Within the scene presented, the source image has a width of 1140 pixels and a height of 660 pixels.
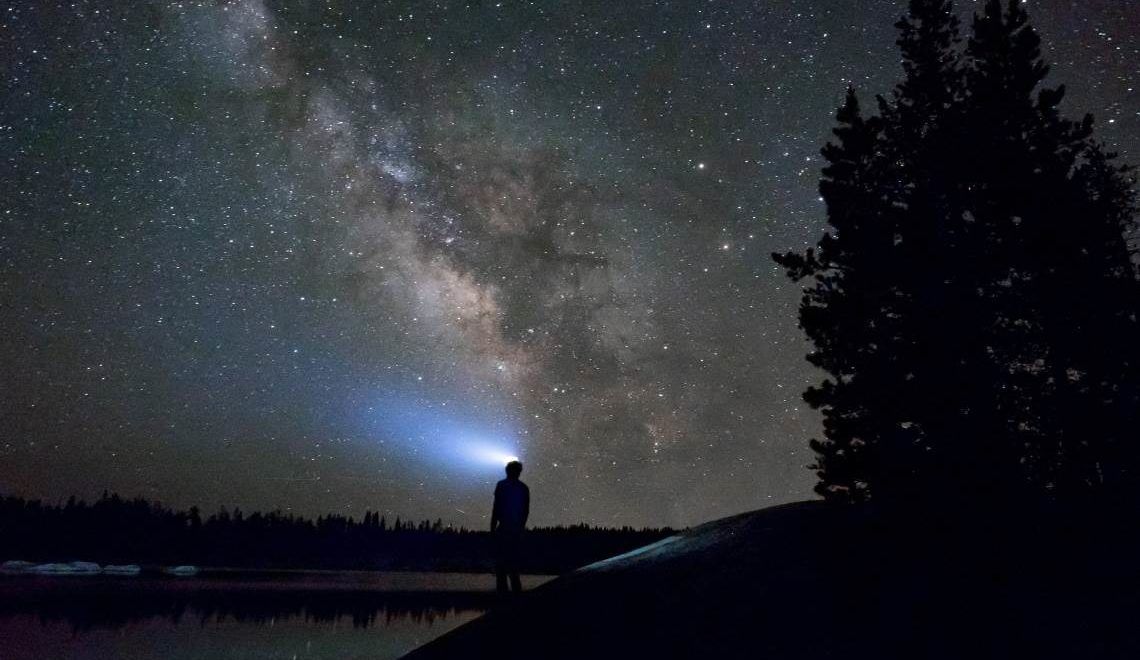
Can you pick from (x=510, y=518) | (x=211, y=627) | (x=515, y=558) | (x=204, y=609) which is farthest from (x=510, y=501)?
(x=204, y=609)

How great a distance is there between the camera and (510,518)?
10.6 meters

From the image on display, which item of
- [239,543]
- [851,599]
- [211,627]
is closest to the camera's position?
[851,599]

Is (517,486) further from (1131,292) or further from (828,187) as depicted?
(1131,292)

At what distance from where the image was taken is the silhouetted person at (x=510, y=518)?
1055 centimetres

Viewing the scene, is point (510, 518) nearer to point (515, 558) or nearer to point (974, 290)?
point (515, 558)

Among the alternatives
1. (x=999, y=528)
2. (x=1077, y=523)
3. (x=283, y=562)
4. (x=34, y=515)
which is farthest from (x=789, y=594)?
(x=34, y=515)

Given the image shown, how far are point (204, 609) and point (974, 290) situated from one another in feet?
103

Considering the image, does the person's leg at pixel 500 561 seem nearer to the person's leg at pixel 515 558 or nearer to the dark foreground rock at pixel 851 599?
the person's leg at pixel 515 558

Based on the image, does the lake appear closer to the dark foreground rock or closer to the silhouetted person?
the silhouetted person

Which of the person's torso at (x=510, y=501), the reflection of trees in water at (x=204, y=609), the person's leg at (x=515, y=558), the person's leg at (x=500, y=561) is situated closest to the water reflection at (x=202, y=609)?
the reflection of trees in water at (x=204, y=609)

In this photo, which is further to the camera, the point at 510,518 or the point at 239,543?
the point at 239,543

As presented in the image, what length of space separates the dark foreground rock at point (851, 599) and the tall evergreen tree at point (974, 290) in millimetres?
7811

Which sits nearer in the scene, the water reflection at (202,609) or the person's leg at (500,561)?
the person's leg at (500,561)

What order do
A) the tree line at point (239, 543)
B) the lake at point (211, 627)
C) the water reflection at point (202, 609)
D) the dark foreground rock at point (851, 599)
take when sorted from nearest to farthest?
the dark foreground rock at point (851, 599), the lake at point (211, 627), the water reflection at point (202, 609), the tree line at point (239, 543)
